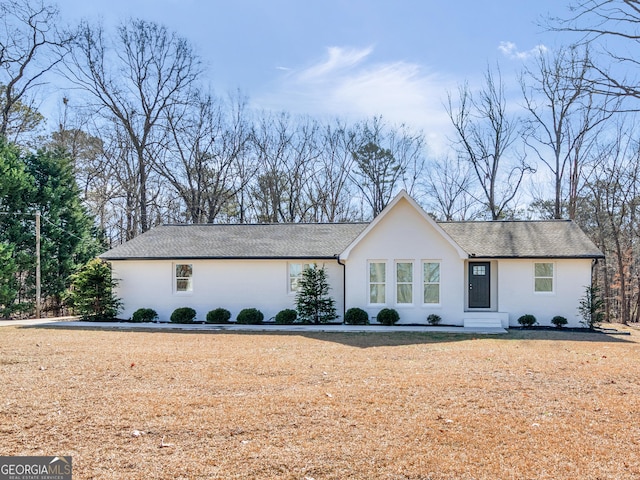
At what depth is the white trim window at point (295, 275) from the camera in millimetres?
18406

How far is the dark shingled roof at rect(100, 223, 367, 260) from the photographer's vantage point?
18.8 metres

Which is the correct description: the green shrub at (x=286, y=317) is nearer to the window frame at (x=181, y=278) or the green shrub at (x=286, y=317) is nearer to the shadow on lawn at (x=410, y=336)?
the shadow on lawn at (x=410, y=336)

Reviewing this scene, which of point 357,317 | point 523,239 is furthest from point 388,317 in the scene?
point 523,239

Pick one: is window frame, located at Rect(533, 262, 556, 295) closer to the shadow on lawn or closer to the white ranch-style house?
the white ranch-style house

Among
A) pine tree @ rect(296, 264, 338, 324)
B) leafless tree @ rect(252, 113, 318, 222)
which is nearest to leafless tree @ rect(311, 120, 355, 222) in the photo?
leafless tree @ rect(252, 113, 318, 222)

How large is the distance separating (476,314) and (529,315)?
2.05 metres

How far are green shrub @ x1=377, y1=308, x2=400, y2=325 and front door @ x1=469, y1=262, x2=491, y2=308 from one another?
354 cm

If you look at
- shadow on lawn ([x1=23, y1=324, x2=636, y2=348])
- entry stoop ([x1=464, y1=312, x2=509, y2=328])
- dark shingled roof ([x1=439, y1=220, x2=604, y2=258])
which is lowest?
shadow on lawn ([x1=23, y1=324, x2=636, y2=348])

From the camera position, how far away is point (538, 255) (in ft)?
56.7

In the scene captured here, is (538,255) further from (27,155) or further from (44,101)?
(44,101)

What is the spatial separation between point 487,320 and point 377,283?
4233mm

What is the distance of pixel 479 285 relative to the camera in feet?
60.3

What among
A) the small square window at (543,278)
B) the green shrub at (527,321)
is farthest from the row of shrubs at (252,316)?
the small square window at (543,278)

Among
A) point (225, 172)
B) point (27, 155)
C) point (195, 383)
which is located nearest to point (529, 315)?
point (195, 383)
